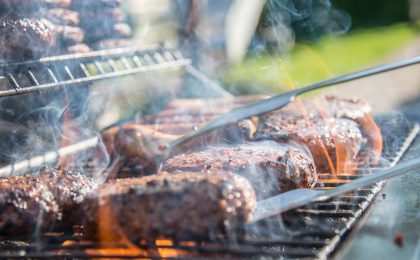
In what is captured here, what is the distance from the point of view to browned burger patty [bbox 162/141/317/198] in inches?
101

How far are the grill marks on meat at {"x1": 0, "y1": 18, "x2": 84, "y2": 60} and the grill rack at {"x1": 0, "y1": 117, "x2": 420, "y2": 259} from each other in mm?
1198

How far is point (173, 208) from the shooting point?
2.07m

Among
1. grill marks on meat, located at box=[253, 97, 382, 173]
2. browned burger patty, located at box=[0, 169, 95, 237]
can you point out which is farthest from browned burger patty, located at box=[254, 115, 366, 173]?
browned burger patty, located at box=[0, 169, 95, 237]

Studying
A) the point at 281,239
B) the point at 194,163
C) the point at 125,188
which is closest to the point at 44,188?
the point at 125,188

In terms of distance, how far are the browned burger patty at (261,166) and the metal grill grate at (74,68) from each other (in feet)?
2.94

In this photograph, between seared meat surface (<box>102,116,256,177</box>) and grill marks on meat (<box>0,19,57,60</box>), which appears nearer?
grill marks on meat (<box>0,19,57,60</box>)

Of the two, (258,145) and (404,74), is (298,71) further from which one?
(258,145)

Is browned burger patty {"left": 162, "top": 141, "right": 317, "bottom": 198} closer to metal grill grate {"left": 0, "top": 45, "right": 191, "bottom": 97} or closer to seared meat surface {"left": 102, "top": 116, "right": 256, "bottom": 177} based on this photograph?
seared meat surface {"left": 102, "top": 116, "right": 256, "bottom": 177}

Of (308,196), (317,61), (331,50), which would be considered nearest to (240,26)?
(317,61)

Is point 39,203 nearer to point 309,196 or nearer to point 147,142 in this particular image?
point 309,196

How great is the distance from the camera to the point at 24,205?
7.58ft

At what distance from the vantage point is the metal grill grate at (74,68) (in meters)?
3.14

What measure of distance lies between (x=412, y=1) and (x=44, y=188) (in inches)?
617

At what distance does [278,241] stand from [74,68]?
2170 mm
